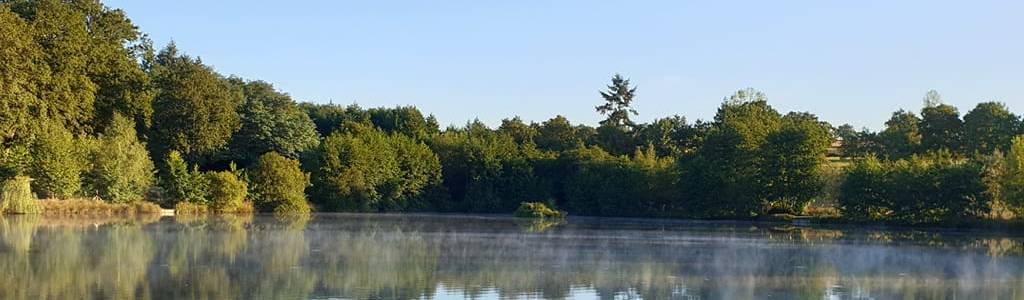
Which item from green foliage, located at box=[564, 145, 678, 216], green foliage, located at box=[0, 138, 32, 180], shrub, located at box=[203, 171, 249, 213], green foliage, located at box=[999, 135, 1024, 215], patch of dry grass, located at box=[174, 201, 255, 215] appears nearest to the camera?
green foliage, located at box=[999, 135, 1024, 215]

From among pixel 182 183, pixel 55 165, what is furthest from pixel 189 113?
pixel 55 165

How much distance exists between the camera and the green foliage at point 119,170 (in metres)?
56.0

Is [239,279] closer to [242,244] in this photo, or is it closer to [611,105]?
[242,244]

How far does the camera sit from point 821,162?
2571 inches

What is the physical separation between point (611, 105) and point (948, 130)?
123 feet

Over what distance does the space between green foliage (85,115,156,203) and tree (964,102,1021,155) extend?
52.9m

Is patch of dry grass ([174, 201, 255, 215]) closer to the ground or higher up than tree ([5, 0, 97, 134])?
closer to the ground

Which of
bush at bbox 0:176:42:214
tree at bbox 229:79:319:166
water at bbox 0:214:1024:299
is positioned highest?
tree at bbox 229:79:319:166

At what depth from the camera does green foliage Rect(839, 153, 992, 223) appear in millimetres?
53719

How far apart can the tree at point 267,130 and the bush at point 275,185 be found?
230 inches

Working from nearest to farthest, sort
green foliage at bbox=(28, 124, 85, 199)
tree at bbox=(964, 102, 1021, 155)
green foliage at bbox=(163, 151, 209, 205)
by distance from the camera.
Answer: green foliage at bbox=(28, 124, 85, 199), green foliage at bbox=(163, 151, 209, 205), tree at bbox=(964, 102, 1021, 155)

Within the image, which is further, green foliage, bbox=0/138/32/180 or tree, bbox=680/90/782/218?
tree, bbox=680/90/782/218

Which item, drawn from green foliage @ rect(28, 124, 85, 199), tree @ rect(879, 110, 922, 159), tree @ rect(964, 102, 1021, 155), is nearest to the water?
green foliage @ rect(28, 124, 85, 199)

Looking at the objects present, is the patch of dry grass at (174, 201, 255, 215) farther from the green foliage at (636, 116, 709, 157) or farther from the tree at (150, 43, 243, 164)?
the green foliage at (636, 116, 709, 157)
